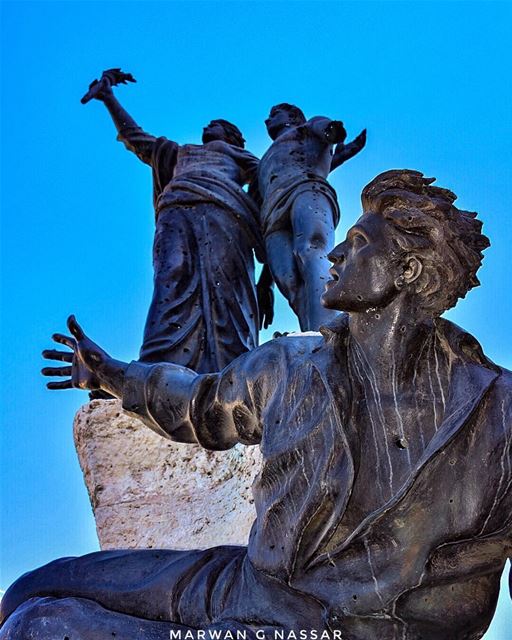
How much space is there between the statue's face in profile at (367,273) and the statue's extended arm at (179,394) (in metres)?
0.32

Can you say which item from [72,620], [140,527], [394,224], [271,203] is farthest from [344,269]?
[271,203]

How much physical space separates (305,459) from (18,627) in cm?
74

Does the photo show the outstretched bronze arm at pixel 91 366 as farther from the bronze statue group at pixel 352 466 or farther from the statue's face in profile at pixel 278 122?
the statue's face in profile at pixel 278 122

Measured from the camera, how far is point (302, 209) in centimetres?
545

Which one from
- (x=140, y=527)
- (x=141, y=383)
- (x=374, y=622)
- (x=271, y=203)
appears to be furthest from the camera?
(x=271, y=203)

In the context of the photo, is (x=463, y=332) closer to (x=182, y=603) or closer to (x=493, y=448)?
(x=493, y=448)

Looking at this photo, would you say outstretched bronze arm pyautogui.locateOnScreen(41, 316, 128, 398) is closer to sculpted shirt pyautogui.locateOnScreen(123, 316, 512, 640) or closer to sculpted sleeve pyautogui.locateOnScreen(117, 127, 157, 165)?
sculpted shirt pyautogui.locateOnScreen(123, 316, 512, 640)

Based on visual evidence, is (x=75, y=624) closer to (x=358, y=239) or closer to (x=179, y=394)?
(x=179, y=394)

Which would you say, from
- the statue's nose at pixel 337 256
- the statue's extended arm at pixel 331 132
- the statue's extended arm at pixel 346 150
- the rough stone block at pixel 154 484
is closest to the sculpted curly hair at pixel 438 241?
the statue's nose at pixel 337 256

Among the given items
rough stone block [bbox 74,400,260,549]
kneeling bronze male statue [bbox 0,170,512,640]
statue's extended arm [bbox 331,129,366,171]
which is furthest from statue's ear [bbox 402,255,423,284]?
statue's extended arm [bbox 331,129,366,171]

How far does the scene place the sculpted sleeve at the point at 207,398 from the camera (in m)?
2.95

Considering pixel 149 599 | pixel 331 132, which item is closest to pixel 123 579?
pixel 149 599

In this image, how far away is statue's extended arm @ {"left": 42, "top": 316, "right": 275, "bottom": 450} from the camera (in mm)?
3000

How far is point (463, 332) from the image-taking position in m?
2.78
